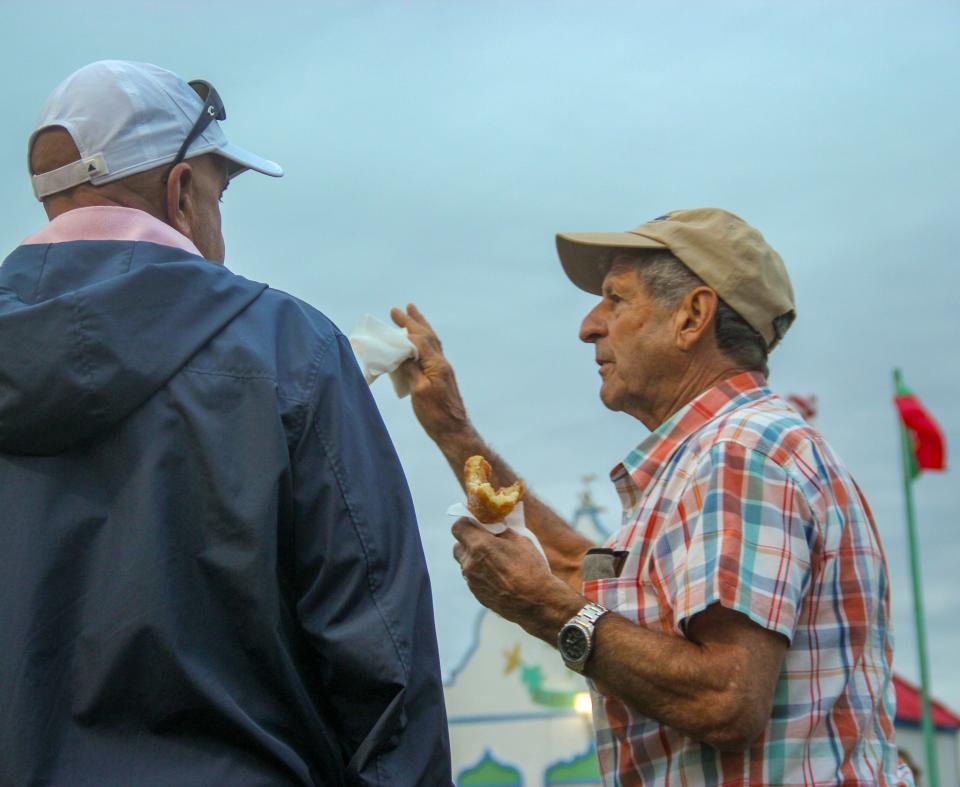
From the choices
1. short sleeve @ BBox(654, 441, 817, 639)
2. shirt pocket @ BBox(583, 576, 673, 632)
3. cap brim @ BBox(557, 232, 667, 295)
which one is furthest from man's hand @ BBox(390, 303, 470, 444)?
short sleeve @ BBox(654, 441, 817, 639)

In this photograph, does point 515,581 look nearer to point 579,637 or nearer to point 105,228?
point 579,637

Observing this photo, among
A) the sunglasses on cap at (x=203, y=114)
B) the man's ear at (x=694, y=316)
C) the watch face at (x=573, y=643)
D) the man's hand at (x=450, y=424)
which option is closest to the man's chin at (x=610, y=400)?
the man's ear at (x=694, y=316)

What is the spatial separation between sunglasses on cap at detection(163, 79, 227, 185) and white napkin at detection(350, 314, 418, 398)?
3.80 ft

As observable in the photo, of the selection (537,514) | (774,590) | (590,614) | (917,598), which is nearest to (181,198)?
(590,614)

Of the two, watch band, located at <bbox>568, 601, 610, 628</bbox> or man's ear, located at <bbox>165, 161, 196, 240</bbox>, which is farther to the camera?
watch band, located at <bbox>568, 601, 610, 628</bbox>

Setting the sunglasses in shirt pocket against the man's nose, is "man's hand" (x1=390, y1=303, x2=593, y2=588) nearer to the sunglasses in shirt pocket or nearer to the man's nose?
the man's nose

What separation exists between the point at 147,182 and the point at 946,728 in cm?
3374

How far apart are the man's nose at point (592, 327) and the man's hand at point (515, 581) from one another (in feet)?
2.20

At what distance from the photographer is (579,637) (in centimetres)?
281

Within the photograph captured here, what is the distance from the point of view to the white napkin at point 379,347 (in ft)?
12.8

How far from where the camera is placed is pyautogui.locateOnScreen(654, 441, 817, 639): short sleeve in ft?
8.84

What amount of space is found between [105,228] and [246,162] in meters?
0.45

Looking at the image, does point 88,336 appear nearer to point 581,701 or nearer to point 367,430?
point 367,430

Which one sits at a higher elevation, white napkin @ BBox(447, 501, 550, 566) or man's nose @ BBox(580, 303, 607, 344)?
man's nose @ BBox(580, 303, 607, 344)
